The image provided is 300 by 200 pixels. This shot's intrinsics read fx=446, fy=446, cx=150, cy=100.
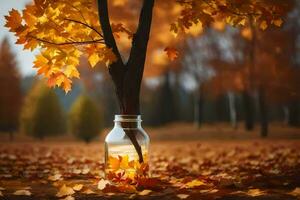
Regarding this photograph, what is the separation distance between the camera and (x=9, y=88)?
29.1m

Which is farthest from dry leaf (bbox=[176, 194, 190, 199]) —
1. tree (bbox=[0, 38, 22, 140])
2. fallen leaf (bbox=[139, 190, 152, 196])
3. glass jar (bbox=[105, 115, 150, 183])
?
tree (bbox=[0, 38, 22, 140])

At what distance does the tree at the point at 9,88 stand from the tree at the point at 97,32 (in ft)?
82.1

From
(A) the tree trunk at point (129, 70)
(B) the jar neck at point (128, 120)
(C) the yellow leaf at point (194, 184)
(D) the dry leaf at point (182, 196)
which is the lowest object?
(D) the dry leaf at point (182, 196)

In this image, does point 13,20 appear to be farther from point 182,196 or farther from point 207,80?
point 207,80

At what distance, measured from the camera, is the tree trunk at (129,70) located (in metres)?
4.58

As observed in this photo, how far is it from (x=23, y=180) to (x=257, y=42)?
52.8ft

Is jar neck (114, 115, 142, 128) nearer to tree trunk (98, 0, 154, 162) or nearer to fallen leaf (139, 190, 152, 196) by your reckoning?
tree trunk (98, 0, 154, 162)

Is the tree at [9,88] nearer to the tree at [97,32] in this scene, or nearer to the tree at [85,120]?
the tree at [85,120]

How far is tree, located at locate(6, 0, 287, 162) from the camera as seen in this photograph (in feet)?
14.0

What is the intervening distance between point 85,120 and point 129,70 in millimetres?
14025

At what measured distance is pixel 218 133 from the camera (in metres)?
22.2

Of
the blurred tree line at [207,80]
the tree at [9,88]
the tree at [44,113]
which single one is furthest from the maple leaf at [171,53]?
the tree at [9,88]

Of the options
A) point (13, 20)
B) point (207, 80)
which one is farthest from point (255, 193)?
point (207, 80)

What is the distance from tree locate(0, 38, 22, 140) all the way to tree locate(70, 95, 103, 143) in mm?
11225
